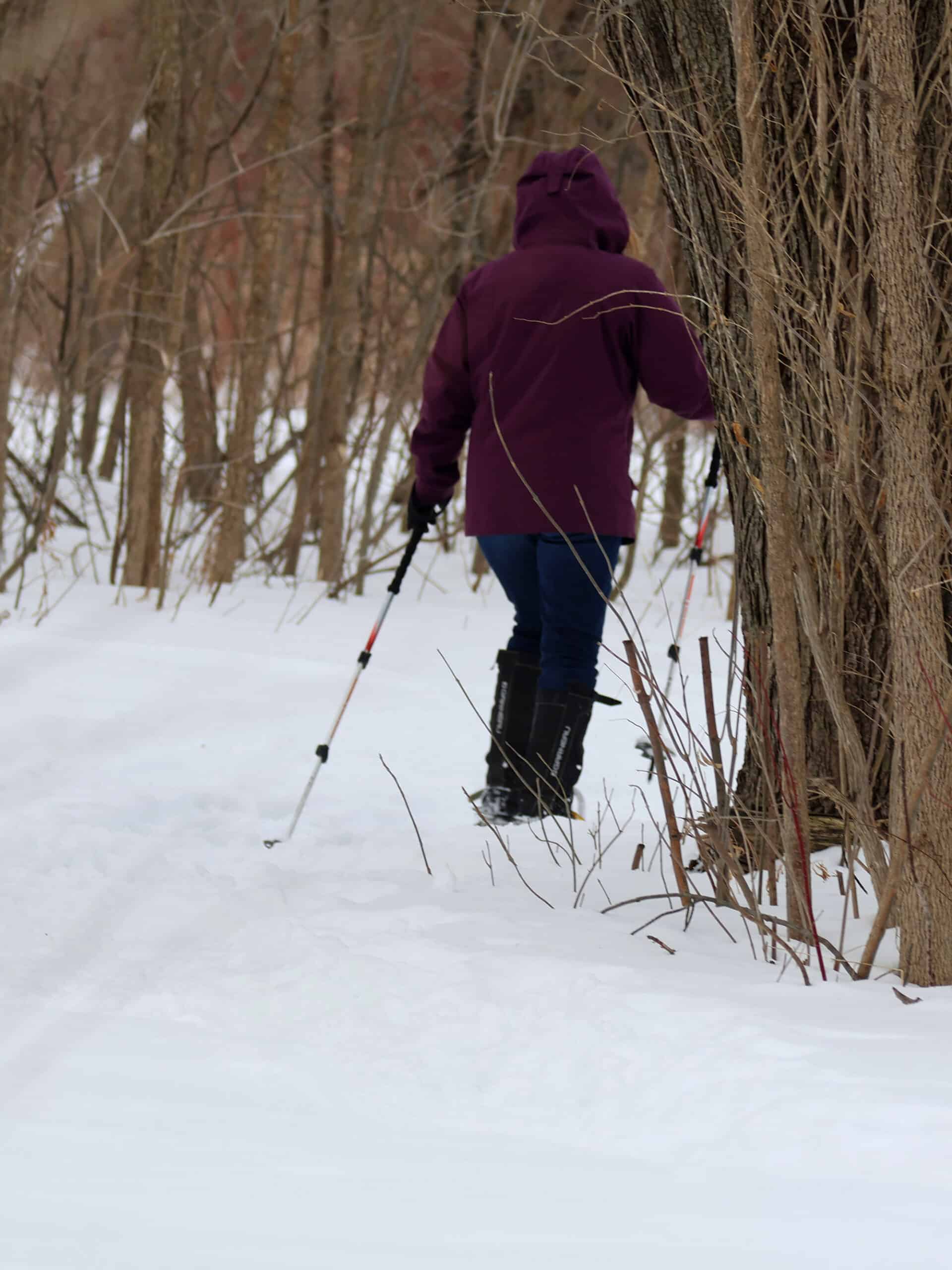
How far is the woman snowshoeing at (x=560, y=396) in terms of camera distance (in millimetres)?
3500

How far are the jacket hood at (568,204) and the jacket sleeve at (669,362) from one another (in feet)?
0.70

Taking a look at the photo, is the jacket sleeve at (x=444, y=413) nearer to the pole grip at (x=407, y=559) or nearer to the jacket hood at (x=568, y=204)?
the pole grip at (x=407, y=559)

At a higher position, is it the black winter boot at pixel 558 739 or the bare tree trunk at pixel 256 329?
the bare tree trunk at pixel 256 329

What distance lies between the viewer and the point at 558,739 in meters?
3.66

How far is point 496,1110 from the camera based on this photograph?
187 cm

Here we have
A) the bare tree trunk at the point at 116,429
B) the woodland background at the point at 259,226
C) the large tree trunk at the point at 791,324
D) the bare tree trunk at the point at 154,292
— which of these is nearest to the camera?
the large tree trunk at the point at 791,324

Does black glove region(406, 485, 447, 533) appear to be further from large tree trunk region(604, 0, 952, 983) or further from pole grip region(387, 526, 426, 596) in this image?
large tree trunk region(604, 0, 952, 983)

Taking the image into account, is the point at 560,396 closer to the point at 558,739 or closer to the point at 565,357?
the point at 565,357

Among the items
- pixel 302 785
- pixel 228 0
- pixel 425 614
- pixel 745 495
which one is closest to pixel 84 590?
pixel 425 614

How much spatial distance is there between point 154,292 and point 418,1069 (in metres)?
6.05

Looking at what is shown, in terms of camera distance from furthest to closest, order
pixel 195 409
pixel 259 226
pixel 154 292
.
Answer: pixel 195 409 → pixel 259 226 → pixel 154 292

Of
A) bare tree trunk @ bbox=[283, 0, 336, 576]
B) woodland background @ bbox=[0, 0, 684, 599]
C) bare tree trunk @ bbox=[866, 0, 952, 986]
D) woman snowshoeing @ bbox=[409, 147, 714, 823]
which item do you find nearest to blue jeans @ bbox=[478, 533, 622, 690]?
woman snowshoeing @ bbox=[409, 147, 714, 823]

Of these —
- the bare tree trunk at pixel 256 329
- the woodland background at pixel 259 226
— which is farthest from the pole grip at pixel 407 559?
the bare tree trunk at pixel 256 329

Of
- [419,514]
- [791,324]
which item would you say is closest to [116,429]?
[419,514]
